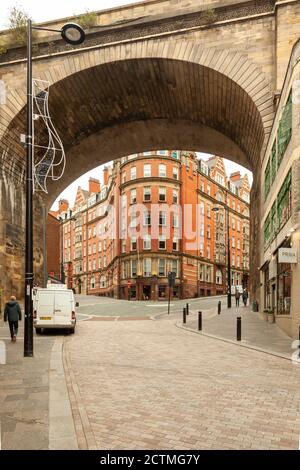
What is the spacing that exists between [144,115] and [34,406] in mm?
24225

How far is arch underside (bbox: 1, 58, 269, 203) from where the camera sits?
22.9m

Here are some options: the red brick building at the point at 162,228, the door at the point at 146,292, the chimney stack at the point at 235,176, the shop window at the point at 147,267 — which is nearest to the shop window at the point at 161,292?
the red brick building at the point at 162,228

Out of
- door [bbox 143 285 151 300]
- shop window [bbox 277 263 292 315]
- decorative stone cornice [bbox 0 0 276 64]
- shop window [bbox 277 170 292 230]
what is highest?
decorative stone cornice [bbox 0 0 276 64]

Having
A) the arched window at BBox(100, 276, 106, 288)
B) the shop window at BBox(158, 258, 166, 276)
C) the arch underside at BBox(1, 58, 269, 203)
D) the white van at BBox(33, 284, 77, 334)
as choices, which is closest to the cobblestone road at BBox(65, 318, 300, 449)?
the white van at BBox(33, 284, 77, 334)

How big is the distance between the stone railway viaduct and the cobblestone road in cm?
1397

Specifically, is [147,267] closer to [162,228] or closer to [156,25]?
[162,228]

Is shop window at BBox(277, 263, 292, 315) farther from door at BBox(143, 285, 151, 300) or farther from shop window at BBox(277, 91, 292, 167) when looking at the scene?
door at BBox(143, 285, 151, 300)

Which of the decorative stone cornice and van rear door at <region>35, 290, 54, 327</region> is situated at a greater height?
the decorative stone cornice

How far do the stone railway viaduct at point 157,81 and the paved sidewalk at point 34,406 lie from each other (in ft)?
52.3

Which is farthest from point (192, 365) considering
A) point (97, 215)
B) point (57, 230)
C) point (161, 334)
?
point (97, 215)

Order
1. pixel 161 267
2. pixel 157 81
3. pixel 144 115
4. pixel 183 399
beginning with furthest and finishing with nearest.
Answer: pixel 161 267 → pixel 144 115 → pixel 157 81 → pixel 183 399

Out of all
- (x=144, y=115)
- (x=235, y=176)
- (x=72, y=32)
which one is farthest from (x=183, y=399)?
(x=235, y=176)

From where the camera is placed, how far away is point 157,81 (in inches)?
944

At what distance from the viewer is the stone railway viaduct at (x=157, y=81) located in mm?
20891
